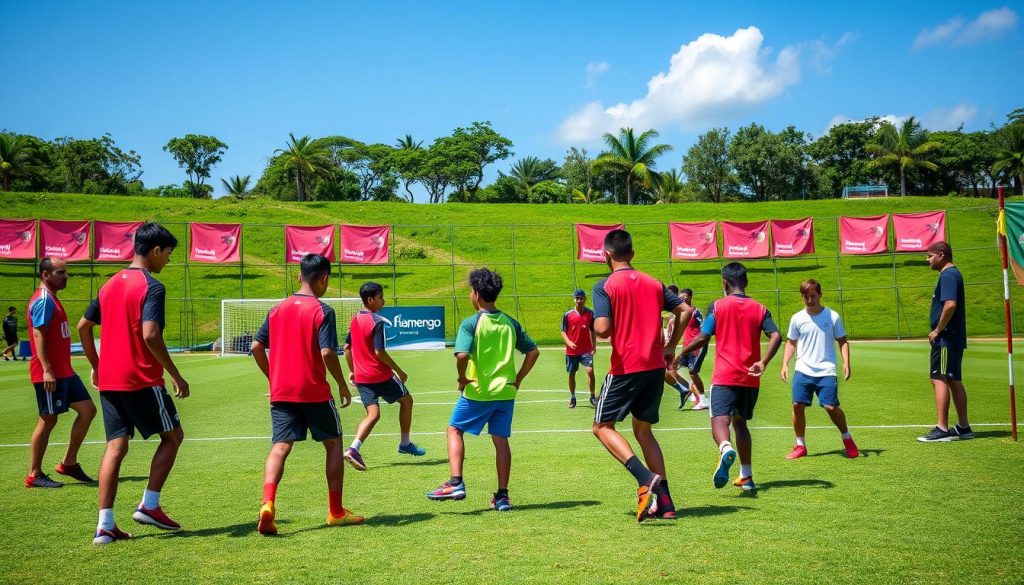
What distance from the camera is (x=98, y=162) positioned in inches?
3206

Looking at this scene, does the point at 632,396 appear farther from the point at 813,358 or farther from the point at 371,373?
the point at 371,373

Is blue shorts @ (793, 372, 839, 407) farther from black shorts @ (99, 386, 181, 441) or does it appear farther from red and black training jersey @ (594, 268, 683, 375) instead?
black shorts @ (99, 386, 181, 441)

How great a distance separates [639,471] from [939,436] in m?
5.19

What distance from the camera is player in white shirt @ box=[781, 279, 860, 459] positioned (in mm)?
8273

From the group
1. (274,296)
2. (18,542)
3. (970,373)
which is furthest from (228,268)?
(18,542)

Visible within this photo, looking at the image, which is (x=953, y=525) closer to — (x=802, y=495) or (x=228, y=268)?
(x=802, y=495)

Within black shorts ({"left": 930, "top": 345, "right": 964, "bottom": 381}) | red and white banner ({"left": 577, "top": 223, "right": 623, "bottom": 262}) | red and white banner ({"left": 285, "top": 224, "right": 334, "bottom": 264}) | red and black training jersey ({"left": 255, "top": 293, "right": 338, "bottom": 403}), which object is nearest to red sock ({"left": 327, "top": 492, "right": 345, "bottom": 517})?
red and black training jersey ({"left": 255, "top": 293, "right": 338, "bottom": 403})

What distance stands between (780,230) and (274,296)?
2840 centimetres

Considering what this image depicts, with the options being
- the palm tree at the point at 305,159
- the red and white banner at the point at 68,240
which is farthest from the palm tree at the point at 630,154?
the red and white banner at the point at 68,240

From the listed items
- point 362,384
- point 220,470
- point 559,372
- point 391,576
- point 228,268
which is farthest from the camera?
point 228,268

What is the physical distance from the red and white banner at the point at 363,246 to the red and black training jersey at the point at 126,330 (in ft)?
102

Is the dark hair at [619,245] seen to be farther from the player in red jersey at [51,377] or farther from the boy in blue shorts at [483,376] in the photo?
the player in red jersey at [51,377]

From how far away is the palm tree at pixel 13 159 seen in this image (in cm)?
6950

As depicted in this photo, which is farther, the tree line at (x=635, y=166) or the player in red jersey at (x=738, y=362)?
the tree line at (x=635, y=166)
